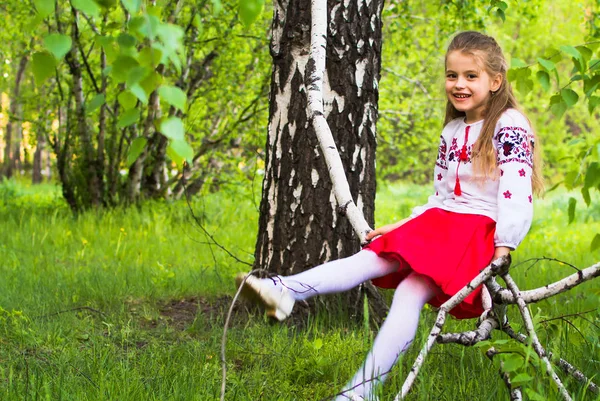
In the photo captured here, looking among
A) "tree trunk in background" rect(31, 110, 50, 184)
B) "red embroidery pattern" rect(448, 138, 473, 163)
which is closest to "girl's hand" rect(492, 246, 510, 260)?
"red embroidery pattern" rect(448, 138, 473, 163)

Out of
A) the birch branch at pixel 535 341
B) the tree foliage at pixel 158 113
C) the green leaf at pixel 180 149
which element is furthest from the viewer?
the tree foliage at pixel 158 113

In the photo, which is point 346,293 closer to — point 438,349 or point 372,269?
point 438,349

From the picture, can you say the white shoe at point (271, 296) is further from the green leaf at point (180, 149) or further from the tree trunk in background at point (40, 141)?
the tree trunk in background at point (40, 141)

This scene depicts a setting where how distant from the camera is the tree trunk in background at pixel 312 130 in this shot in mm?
3463

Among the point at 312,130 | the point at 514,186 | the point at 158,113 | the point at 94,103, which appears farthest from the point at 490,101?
the point at 158,113

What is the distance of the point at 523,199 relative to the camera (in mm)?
2463

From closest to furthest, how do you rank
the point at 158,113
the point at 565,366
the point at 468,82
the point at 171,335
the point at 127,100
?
1. the point at 127,100
2. the point at 565,366
3. the point at 468,82
4. the point at 171,335
5. the point at 158,113

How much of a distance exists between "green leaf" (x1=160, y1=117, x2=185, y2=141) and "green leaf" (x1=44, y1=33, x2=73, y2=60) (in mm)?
220

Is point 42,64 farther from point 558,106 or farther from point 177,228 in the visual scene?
point 177,228

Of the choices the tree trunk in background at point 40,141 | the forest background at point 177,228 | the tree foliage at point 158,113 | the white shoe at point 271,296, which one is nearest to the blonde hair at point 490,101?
the forest background at point 177,228

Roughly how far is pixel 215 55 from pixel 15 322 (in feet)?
13.9

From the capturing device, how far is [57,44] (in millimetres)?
1124

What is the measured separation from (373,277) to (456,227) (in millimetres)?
386

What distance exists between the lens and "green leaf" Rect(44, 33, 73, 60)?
1.11 meters
